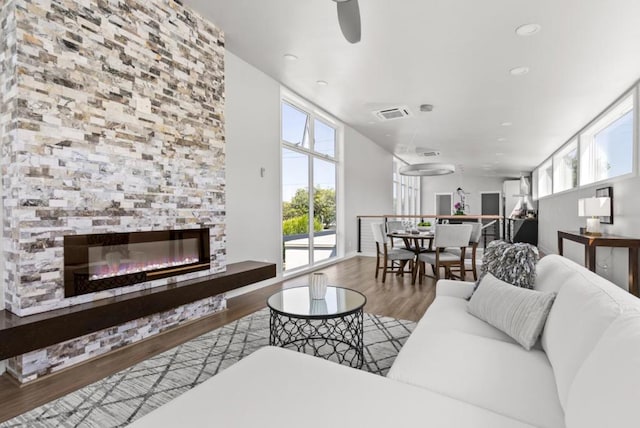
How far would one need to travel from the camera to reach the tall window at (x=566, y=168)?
23.6 feet

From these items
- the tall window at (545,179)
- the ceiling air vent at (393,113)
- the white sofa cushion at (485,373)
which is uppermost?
the ceiling air vent at (393,113)

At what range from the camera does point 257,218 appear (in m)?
4.33

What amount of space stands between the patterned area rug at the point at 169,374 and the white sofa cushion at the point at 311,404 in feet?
2.90

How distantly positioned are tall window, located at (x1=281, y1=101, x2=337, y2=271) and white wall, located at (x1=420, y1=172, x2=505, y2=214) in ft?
30.2

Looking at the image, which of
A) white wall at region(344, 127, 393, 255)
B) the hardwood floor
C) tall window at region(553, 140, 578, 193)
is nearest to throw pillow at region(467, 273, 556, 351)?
the hardwood floor

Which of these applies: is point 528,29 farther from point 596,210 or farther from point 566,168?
point 566,168

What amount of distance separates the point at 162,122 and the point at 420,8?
97.5 inches

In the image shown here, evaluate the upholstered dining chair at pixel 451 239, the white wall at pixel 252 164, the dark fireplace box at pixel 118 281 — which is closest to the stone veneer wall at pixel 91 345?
the dark fireplace box at pixel 118 281

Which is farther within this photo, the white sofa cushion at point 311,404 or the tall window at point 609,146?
the tall window at point 609,146

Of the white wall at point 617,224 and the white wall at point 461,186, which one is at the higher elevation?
the white wall at point 461,186

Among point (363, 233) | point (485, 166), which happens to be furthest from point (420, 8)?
point (485, 166)

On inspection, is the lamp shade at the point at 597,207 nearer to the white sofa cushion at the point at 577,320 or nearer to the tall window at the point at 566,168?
the tall window at the point at 566,168

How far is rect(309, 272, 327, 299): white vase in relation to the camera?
242 centimetres

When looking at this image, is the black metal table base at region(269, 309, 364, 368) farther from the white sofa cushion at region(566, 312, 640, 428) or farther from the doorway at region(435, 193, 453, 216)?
the doorway at region(435, 193, 453, 216)
